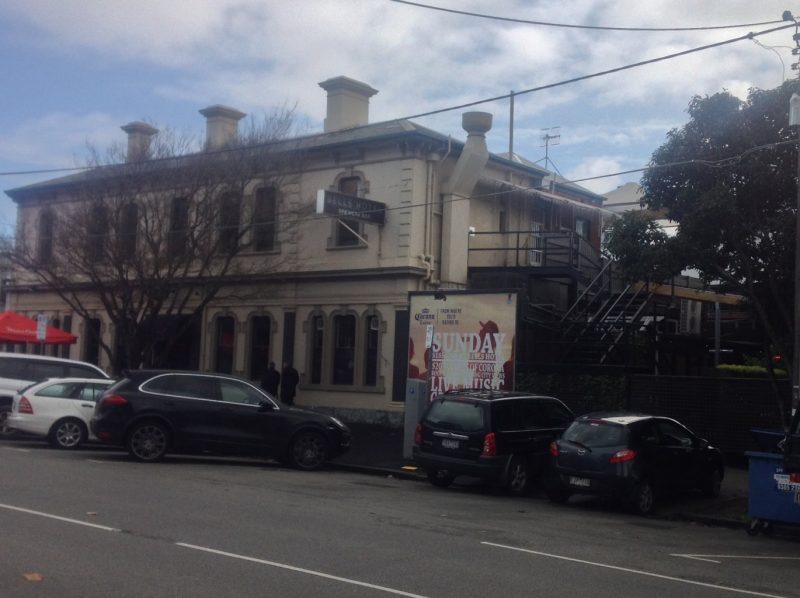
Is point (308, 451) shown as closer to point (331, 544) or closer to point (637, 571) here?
point (331, 544)

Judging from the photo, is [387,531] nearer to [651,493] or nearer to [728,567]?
[728,567]

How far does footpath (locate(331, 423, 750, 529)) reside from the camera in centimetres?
1471

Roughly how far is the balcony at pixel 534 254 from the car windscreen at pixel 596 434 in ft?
38.7

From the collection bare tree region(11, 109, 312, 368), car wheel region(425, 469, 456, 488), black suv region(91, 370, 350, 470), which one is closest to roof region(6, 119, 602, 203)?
bare tree region(11, 109, 312, 368)

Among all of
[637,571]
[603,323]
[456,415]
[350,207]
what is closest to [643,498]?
[456,415]

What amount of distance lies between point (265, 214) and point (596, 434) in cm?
1575

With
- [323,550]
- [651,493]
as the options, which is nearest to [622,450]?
[651,493]

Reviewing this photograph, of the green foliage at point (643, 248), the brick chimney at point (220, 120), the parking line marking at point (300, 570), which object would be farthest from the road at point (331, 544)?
the brick chimney at point (220, 120)

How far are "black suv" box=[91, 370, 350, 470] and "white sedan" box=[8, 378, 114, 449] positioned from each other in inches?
75.8

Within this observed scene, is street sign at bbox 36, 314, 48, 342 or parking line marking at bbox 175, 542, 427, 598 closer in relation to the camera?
parking line marking at bbox 175, 542, 427, 598

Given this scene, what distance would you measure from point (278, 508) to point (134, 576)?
452 cm

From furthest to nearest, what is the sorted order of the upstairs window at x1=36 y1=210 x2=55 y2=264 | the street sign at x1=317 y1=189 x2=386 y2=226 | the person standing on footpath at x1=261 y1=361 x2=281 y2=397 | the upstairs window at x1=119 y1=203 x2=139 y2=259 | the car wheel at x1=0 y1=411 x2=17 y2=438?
the upstairs window at x1=36 y1=210 x2=55 y2=264
the person standing on footpath at x1=261 y1=361 x2=281 y2=397
the upstairs window at x1=119 y1=203 x2=139 y2=259
the street sign at x1=317 y1=189 x2=386 y2=226
the car wheel at x1=0 y1=411 x2=17 y2=438

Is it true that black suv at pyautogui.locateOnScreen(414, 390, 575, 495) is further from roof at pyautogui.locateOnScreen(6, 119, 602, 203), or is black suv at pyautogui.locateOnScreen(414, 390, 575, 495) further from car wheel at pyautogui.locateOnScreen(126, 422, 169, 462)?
roof at pyautogui.locateOnScreen(6, 119, 602, 203)

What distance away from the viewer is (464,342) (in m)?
21.3
